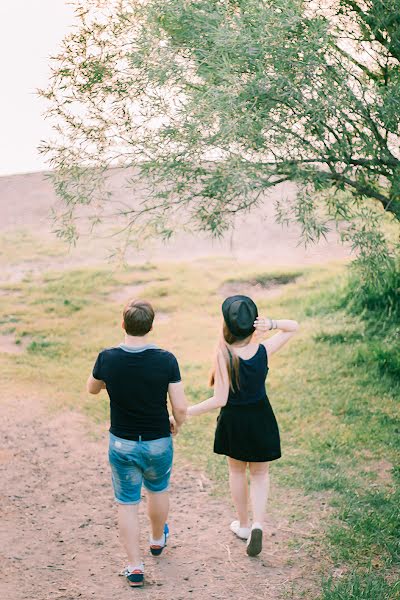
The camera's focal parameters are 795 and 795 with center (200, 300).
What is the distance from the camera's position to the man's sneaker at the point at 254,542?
5.56m

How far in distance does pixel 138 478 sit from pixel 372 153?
12.2 ft

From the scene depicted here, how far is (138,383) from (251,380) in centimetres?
82

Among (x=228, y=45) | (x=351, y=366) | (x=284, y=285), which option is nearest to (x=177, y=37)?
(x=228, y=45)

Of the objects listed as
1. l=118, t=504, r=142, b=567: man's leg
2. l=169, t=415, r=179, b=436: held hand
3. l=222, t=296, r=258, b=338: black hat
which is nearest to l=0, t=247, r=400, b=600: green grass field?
l=118, t=504, r=142, b=567: man's leg

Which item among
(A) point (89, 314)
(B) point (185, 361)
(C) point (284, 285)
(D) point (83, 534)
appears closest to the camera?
(D) point (83, 534)

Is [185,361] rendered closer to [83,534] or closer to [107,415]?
[107,415]

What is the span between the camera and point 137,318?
15.8 feet

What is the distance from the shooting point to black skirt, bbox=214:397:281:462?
5363 millimetres

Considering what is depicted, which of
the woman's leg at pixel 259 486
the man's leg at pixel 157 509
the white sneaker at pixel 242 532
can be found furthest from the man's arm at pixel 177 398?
the white sneaker at pixel 242 532

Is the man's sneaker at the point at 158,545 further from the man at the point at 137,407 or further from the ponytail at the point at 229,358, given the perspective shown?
the ponytail at the point at 229,358

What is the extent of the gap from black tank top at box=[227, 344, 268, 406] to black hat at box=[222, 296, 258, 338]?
0.64 feet

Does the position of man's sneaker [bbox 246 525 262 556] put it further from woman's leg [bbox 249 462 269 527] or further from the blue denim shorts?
the blue denim shorts

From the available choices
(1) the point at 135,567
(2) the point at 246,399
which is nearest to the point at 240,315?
(2) the point at 246,399

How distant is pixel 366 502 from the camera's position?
260 inches
